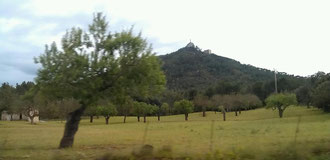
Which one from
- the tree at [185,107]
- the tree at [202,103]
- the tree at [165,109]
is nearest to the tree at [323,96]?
the tree at [185,107]

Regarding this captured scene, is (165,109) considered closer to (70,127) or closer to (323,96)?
(323,96)

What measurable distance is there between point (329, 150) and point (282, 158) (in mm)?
2981

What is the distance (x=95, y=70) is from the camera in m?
20.7

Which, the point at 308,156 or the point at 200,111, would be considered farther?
the point at 200,111

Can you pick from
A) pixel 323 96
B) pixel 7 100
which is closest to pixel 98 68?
pixel 323 96

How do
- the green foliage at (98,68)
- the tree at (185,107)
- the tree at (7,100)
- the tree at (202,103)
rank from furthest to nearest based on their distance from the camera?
→ 1. the tree at (202,103)
2. the tree at (185,107)
3. the tree at (7,100)
4. the green foliage at (98,68)

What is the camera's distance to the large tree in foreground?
20.4 metres

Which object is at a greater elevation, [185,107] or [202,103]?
[202,103]

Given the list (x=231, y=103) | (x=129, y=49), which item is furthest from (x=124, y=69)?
(x=231, y=103)

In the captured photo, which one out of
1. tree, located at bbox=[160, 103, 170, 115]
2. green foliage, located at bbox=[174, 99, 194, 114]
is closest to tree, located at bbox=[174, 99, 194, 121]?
green foliage, located at bbox=[174, 99, 194, 114]

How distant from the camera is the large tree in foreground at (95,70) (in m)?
20.4

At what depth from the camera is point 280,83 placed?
504ft

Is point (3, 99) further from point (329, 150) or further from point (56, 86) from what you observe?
point (329, 150)

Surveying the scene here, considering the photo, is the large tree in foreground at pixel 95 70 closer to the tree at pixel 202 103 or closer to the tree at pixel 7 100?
the tree at pixel 7 100
